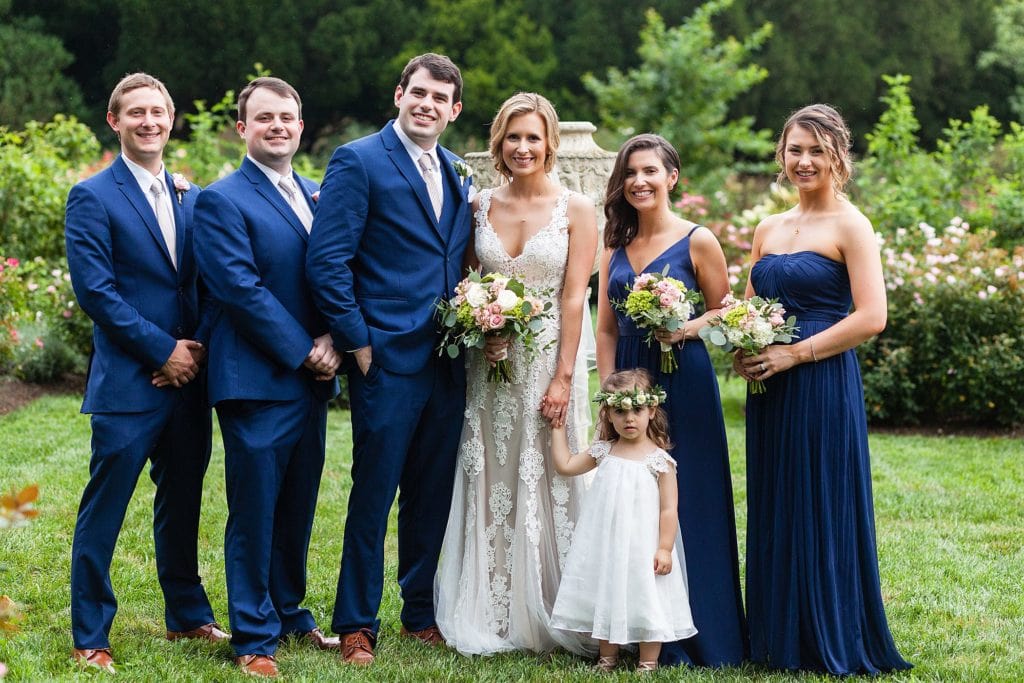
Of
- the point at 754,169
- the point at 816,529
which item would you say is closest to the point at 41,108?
the point at 754,169

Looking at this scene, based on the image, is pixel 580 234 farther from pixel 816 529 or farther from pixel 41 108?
pixel 41 108

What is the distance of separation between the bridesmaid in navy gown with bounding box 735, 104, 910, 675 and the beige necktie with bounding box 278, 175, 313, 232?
5.82 ft

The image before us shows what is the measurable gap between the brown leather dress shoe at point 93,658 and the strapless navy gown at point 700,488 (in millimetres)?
2111

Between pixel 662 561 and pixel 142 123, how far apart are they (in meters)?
2.55

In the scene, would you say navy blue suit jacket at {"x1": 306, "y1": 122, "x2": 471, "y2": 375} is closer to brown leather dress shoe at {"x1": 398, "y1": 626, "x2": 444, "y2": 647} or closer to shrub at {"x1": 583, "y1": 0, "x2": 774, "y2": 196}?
brown leather dress shoe at {"x1": 398, "y1": 626, "x2": 444, "y2": 647}

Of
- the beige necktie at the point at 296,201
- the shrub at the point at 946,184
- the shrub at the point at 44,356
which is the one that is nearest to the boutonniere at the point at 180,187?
the beige necktie at the point at 296,201

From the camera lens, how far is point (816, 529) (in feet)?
14.3

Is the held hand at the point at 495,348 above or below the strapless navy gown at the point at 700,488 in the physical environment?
above

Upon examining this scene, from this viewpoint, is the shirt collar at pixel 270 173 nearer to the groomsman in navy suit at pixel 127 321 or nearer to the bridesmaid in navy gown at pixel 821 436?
the groomsman in navy suit at pixel 127 321

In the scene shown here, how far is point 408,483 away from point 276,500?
60 cm

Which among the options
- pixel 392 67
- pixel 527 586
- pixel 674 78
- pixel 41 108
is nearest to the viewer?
pixel 527 586

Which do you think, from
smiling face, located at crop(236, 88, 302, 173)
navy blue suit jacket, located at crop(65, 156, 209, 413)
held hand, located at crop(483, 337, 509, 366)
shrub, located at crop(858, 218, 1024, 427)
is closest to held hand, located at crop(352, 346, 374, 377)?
held hand, located at crop(483, 337, 509, 366)

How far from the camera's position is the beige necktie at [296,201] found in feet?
14.6

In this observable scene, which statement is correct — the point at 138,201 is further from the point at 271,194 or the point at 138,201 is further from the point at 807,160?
the point at 807,160
